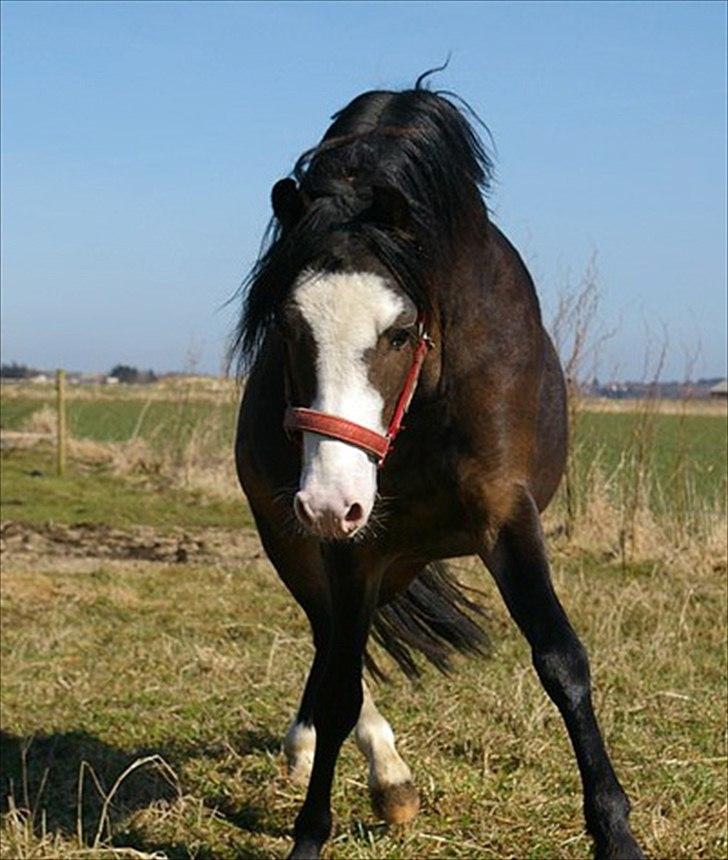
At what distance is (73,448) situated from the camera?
66.9 ft

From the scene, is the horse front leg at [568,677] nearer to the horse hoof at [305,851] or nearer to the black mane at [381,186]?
the black mane at [381,186]

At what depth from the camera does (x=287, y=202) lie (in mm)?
3379

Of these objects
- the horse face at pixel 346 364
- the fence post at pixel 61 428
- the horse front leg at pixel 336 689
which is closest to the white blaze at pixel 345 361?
the horse face at pixel 346 364

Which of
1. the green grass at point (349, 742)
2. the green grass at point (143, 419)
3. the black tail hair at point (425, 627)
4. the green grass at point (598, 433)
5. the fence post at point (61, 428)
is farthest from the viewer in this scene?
the fence post at point (61, 428)

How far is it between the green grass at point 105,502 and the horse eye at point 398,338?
10.5 m

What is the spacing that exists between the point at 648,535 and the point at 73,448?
11.8 meters

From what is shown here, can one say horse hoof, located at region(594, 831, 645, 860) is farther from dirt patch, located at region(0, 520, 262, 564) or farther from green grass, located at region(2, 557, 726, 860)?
dirt patch, located at region(0, 520, 262, 564)

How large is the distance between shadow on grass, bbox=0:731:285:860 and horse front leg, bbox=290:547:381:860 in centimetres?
27

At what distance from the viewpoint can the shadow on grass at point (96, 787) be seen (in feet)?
14.1

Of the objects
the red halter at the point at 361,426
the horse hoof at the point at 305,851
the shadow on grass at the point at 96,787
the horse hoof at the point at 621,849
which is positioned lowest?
the shadow on grass at the point at 96,787

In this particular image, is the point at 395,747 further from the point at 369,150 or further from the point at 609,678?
the point at 369,150

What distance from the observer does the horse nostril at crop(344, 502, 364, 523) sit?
2932 mm

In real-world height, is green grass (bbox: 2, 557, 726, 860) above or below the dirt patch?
above

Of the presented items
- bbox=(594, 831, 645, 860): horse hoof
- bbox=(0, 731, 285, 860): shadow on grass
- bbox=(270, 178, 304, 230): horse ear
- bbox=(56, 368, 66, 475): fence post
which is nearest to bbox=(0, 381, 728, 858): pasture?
bbox=(0, 731, 285, 860): shadow on grass
